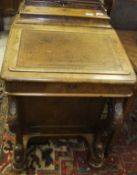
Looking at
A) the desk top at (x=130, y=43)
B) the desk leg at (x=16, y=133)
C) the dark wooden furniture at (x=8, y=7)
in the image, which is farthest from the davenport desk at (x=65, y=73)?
the dark wooden furniture at (x=8, y=7)

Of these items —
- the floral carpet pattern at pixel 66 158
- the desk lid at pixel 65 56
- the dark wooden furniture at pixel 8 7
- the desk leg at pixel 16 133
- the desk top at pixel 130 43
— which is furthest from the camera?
the dark wooden furniture at pixel 8 7

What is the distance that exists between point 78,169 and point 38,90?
682 millimetres

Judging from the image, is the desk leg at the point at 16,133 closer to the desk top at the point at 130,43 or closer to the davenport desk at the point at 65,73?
the davenport desk at the point at 65,73

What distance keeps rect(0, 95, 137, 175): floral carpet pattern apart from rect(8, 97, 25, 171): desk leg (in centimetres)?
7

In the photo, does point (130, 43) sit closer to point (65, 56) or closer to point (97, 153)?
point (65, 56)

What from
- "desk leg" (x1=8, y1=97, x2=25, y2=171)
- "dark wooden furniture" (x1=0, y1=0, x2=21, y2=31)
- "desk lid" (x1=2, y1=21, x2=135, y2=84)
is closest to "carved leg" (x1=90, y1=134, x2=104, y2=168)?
"desk leg" (x1=8, y1=97, x2=25, y2=171)

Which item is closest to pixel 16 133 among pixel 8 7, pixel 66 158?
pixel 66 158

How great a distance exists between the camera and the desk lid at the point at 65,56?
93 centimetres

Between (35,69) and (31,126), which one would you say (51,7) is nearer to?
(35,69)

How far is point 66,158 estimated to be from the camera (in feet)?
4.75

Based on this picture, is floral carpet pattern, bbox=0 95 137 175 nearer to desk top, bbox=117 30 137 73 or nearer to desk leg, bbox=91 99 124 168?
desk leg, bbox=91 99 124 168

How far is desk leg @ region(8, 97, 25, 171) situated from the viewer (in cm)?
103

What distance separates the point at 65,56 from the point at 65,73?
0.40ft

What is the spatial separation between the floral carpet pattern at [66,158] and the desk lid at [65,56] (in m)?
0.68
